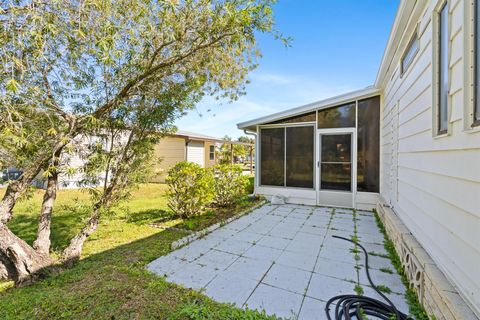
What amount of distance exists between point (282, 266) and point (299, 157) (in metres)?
4.24

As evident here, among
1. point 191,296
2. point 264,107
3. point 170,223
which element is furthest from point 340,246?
point 264,107

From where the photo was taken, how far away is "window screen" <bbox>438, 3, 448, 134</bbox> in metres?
1.93

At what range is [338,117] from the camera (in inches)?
245

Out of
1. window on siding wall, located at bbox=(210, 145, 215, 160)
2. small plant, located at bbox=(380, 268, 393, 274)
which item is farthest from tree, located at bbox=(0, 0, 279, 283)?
window on siding wall, located at bbox=(210, 145, 215, 160)

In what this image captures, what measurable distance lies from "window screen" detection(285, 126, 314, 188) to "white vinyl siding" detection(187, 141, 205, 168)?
23.4 ft

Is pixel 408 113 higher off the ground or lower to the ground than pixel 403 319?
higher

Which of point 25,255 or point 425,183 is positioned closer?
point 425,183

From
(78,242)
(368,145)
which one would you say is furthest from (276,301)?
(368,145)

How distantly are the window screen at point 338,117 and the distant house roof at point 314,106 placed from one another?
169 mm

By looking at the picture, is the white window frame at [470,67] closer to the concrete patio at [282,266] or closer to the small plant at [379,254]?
the concrete patio at [282,266]

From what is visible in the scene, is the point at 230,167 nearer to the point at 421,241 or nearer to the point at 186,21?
the point at 186,21

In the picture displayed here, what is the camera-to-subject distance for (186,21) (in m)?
3.15

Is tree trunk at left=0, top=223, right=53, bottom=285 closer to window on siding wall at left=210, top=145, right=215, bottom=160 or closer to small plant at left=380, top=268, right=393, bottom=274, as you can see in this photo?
small plant at left=380, top=268, right=393, bottom=274

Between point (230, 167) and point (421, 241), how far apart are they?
187 inches
